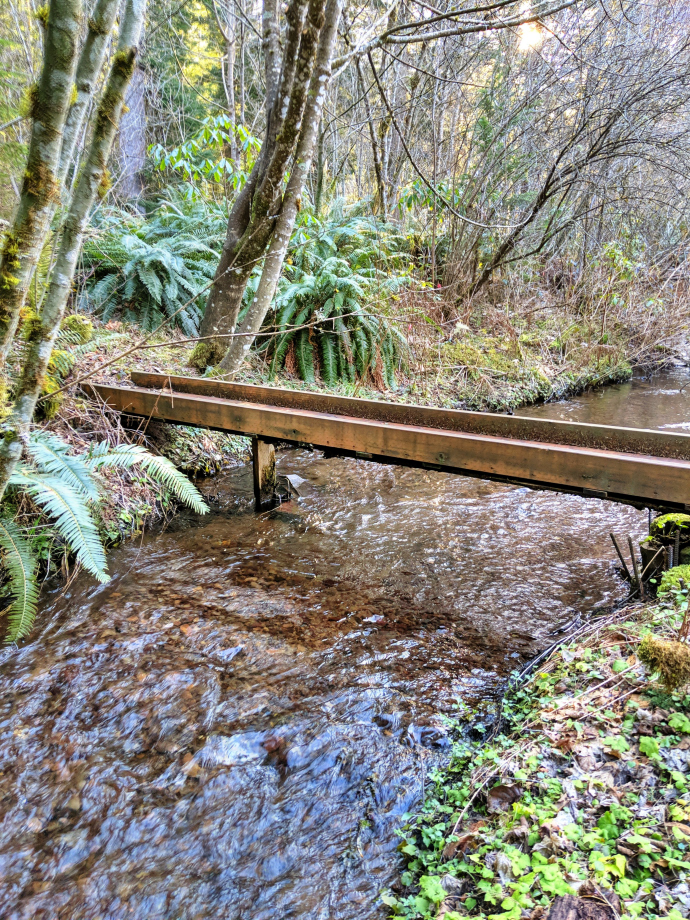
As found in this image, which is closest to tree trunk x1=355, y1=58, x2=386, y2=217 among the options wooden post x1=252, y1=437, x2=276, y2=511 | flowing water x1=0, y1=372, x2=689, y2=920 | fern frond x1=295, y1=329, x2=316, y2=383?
fern frond x1=295, y1=329, x2=316, y2=383

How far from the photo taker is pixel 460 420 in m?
3.46

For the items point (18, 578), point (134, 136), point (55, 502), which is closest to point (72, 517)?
point (55, 502)

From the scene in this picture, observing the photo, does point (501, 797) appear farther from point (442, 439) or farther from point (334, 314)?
point (334, 314)

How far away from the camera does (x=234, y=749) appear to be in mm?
2143

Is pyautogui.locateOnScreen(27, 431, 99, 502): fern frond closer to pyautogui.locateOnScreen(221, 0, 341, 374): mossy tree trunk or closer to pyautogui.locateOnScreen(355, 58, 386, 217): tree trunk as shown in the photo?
pyautogui.locateOnScreen(221, 0, 341, 374): mossy tree trunk

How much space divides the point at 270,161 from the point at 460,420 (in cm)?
349

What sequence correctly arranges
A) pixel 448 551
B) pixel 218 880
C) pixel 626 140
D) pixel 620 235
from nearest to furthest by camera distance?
pixel 218 880, pixel 448 551, pixel 626 140, pixel 620 235

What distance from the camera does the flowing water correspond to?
5.58 ft

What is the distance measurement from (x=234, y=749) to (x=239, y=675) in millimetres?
442

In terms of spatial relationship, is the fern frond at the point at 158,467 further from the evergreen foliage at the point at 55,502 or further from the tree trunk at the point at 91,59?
the tree trunk at the point at 91,59

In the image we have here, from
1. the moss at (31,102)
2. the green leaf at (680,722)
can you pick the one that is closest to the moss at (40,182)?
the moss at (31,102)

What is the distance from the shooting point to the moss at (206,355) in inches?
224

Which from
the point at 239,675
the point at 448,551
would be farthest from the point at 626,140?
the point at 239,675

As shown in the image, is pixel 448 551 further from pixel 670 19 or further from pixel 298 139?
pixel 670 19
